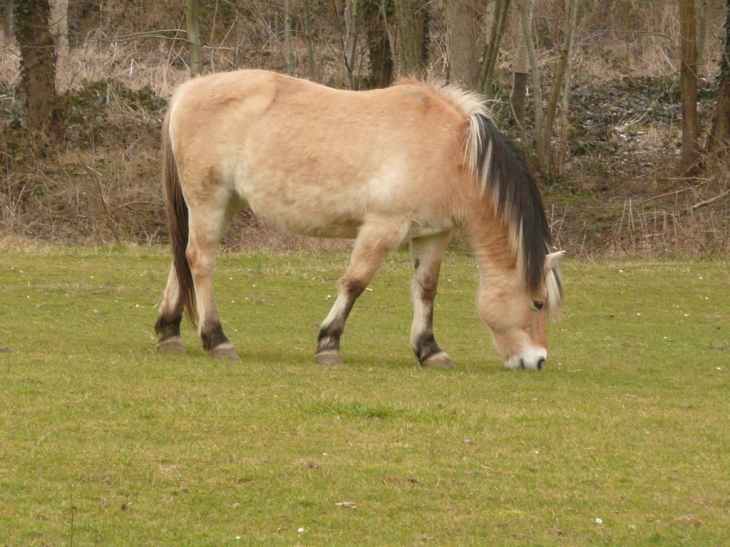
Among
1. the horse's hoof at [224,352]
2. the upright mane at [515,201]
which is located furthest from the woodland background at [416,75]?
the upright mane at [515,201]

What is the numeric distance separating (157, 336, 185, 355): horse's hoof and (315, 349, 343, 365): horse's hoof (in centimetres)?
130

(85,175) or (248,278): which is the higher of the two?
(85,175)

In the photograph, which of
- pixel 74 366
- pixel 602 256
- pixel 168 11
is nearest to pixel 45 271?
pixel 74 366

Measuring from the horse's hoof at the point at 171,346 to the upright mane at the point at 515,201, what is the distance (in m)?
2.99

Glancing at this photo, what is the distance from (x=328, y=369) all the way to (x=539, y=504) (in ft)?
12.1

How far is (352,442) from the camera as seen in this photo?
20.2ft

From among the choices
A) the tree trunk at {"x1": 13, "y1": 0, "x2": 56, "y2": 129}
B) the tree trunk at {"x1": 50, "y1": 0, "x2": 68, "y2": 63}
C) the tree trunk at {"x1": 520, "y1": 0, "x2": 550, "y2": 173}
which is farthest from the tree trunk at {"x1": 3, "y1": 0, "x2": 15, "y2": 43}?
the tree trunk at {"x1": 520, "y1": 0, "x2": 550, "y2": 173}

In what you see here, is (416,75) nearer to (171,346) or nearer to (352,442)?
(171,346)

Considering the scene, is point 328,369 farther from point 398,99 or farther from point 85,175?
point 85,175

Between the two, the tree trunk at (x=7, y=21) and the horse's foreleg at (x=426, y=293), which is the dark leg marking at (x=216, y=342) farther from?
the tree trunk at (x=7, y=21)

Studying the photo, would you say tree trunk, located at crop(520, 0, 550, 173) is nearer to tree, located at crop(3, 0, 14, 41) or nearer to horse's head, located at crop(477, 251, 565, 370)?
horse's head, located at crop(477, 251, 565, 370)

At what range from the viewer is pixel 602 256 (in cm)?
1905

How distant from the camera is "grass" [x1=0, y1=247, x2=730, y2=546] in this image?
4812 mm

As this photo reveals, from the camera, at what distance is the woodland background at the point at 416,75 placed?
21.2 metres
